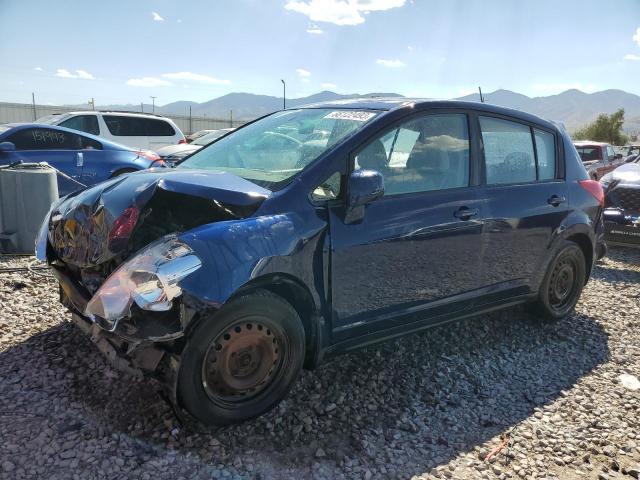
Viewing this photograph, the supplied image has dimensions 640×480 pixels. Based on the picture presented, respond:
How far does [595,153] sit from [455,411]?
14440 mm

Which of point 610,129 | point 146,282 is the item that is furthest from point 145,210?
point 610,129

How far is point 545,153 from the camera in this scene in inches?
169

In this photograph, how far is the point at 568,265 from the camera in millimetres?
4512

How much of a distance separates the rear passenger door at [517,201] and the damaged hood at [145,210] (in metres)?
1.81

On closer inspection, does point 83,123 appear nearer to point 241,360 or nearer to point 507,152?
point 507,152

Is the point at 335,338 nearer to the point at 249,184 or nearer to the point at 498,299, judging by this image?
the point at 249,184

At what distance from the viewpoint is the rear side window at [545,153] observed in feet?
13.8

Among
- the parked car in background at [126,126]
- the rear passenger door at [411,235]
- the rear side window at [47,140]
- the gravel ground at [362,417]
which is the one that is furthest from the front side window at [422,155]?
the parked car in background at [126,126]

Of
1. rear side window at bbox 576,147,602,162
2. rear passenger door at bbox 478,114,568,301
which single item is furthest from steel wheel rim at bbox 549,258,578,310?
rear side window at bbox 576,147,602,162

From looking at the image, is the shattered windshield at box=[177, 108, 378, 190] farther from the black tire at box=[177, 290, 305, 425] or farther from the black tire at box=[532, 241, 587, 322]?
the black tire at box=[532, 241, 587, 322]

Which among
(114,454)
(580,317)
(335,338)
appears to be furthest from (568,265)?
(114,454)

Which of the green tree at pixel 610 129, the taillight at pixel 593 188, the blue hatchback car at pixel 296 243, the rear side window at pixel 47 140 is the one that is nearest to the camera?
the blue hatchback car at pixel 296 243

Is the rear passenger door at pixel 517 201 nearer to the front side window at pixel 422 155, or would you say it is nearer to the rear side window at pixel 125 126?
the front side window at pixel 422 155

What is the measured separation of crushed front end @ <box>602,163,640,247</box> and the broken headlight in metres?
6.78
